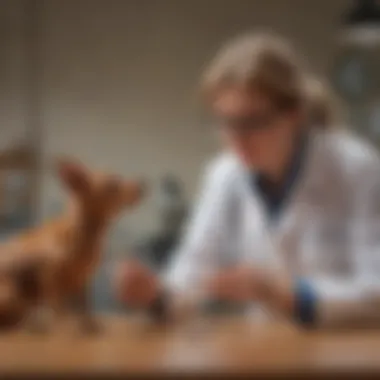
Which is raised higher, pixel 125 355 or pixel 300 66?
pixel 300 66

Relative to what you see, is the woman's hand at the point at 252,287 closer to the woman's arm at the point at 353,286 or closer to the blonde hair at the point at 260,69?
the woman's arm at the point at 353,286

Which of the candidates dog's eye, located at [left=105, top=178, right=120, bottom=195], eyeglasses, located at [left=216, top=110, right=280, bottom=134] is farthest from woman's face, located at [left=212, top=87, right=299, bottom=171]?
dog's eye, located at [left=105, top=178, right=120, bottom=195]

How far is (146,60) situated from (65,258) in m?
0.21

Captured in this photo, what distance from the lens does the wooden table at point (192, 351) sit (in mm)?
480

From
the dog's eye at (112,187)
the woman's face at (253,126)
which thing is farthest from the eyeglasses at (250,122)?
the dog's eye at (112,187)

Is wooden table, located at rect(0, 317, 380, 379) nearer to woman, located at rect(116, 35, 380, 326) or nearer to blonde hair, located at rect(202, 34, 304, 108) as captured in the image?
woman, located at rect(116, 35, 380, 326)

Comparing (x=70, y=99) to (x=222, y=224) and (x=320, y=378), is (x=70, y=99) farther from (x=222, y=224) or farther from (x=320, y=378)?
(x=320, y=378)

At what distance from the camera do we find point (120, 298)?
1.97 feet

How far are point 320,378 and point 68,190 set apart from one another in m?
0.22

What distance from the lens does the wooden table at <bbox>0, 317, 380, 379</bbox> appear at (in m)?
0.48

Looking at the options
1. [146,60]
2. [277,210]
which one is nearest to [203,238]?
[277,210]

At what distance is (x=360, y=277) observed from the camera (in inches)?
24.2

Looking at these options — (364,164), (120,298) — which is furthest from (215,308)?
(364,164)

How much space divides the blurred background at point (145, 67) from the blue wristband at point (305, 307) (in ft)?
0.41
